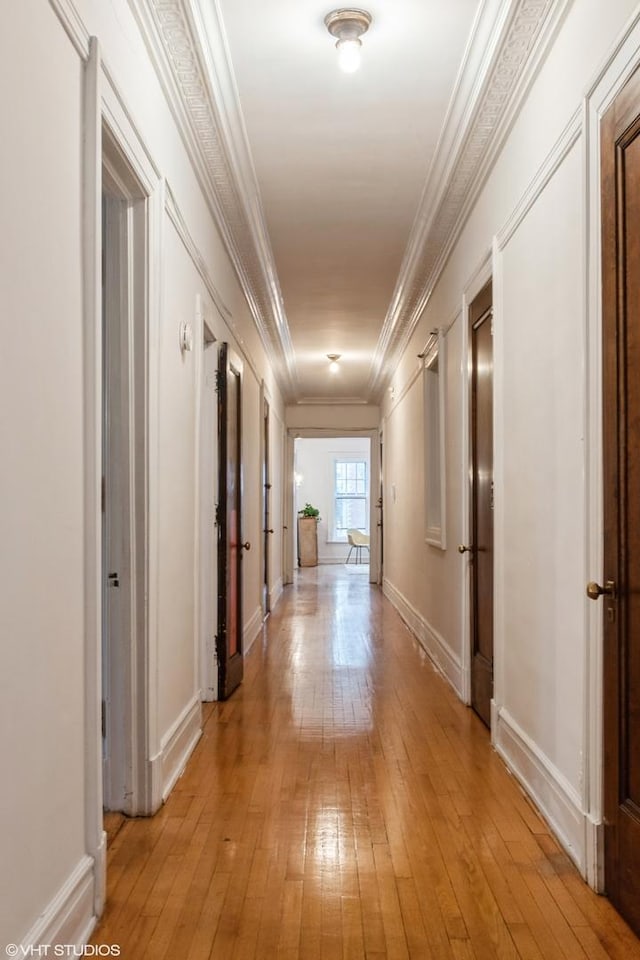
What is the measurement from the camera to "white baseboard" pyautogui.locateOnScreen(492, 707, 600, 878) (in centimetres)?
253

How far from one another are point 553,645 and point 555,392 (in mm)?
916

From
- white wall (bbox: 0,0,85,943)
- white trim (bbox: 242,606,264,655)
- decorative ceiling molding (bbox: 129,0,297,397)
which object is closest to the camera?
white wall (bbox: 0,0,85,943)

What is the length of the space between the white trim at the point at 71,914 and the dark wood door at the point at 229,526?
2510 mm

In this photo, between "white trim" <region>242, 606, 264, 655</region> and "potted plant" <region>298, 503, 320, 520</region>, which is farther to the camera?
"potted plant" <region>298, 503, 320, 520</region>

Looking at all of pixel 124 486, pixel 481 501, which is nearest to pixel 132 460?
pixel 124 486

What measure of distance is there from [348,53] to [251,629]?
4746 mm

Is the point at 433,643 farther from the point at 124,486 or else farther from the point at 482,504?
the point at 124,486

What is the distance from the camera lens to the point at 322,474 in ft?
60.1

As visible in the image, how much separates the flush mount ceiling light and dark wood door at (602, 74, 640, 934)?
118 cm

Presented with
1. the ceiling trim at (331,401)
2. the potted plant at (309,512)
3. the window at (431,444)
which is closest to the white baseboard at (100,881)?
the window at (431,444)

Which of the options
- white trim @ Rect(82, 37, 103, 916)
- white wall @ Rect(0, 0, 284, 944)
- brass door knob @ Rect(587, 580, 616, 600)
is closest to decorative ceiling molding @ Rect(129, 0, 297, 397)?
white wall @ Rect(0, 0, 284, 944)

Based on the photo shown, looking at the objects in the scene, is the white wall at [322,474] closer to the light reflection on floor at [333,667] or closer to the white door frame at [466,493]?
the light reflection on floor at [333,667]

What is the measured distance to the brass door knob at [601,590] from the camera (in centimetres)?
226

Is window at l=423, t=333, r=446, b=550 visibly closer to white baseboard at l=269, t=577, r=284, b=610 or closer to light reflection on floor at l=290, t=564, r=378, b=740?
light reflection on floor at l=290, t=564, r=378, b=740
